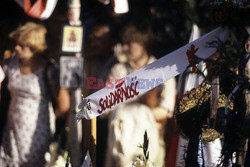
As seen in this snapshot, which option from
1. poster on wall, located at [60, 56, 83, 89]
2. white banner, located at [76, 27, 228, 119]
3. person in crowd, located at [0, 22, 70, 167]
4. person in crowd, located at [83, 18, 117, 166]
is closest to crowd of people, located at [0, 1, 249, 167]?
→ person in crowd, located at [0, 22, 70, 167]

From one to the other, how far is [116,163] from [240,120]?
1.80 m

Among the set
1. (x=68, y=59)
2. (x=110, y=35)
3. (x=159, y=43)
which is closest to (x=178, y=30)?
(x=159, y=43)

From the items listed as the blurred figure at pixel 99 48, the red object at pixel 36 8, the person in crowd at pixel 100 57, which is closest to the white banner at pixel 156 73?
the red object at pixel 36 8

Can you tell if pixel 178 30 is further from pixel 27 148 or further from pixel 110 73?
pixel 27 148

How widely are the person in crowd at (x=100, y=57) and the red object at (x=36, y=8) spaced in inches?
30.7

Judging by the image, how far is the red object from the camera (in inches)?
146

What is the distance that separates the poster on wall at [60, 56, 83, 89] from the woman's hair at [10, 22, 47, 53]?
0.30m

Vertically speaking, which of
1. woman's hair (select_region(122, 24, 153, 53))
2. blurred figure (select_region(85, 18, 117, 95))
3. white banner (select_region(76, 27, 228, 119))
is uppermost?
white banner (select_region(76, 27, 228, 119))

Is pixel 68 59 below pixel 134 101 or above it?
above

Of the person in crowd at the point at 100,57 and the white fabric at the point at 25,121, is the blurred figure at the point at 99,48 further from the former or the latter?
the white fabric at the point at 25,121

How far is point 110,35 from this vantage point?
4.41m

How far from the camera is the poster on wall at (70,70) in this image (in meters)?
3.75

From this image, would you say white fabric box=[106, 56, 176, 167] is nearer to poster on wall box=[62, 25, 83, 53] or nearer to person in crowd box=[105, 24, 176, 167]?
person in crowd box=[105, 24, 176, 167]

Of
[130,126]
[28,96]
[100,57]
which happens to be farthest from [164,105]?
[28,96]
